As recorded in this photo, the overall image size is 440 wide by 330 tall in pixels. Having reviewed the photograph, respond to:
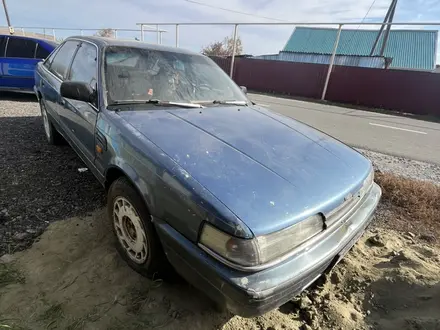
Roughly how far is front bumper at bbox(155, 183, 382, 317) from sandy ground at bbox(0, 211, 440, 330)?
0.39 m

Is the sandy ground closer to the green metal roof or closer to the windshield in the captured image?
the windshield

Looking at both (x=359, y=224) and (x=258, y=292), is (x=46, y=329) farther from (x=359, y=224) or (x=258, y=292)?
(x=359, y=224)

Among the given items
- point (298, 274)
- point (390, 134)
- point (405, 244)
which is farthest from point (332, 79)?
point (298, 274)

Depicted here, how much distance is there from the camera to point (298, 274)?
1.48 m

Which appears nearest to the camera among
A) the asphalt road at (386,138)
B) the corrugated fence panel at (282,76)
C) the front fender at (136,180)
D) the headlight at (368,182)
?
the front fender at (136,180)

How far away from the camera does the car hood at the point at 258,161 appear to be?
4.91ft

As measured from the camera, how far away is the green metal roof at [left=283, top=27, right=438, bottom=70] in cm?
2430

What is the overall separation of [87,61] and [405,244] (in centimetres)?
342

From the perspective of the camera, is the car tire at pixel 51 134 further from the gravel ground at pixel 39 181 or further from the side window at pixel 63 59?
the side window at pixel 63 59

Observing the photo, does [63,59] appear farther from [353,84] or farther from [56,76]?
[353,84]

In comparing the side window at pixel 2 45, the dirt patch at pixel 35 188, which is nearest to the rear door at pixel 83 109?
the dirt patch at pixel 35 188

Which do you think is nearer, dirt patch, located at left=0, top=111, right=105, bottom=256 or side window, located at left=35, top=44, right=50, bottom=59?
dirt patch, located at left=0, top=111, right=105, bottom=256

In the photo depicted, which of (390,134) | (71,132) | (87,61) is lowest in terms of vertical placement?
(390,134)

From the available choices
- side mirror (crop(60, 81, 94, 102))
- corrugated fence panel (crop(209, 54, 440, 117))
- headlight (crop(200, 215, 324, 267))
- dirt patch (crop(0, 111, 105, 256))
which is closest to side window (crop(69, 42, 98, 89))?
side mirror (crop(60, 81, 94, 102))
